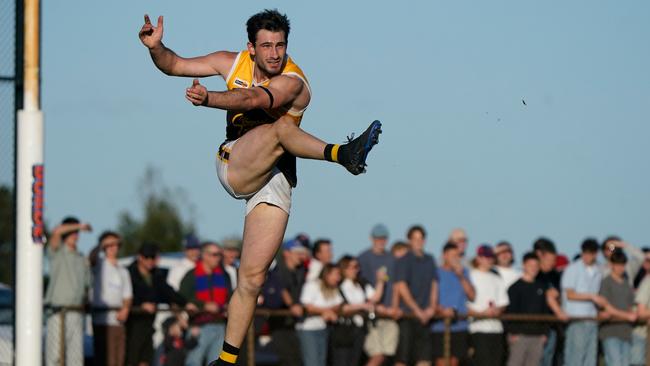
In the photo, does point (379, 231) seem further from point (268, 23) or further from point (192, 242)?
point (268, 23)

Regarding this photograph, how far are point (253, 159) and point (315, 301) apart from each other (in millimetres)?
5742

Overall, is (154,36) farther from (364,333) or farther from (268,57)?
(364,333)

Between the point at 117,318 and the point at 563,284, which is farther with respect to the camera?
the point at 563,284

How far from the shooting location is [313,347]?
13641 mm

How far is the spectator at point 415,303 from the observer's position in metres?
14.0

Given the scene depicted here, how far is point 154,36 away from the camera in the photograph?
848 centimetres

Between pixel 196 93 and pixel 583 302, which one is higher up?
pixel 196 93

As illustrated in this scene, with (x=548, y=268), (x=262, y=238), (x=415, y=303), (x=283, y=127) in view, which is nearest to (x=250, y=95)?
(x=283, y=127)

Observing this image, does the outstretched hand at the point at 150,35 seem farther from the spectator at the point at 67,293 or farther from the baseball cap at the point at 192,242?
the baseball cap at the point at 192,242

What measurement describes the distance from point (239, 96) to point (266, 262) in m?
1.32

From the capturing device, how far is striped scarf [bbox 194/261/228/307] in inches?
536

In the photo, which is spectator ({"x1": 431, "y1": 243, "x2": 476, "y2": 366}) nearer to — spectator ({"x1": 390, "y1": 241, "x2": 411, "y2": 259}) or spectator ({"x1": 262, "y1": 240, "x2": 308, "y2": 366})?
spectator ({"x1": 390, "y1": 241, "x2": 411, "y2": 259})

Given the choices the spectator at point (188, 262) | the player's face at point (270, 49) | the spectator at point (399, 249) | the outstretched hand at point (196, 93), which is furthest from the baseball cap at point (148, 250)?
the outstretched hand at point (196, 93)

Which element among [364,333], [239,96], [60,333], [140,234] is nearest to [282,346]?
[364,333]
